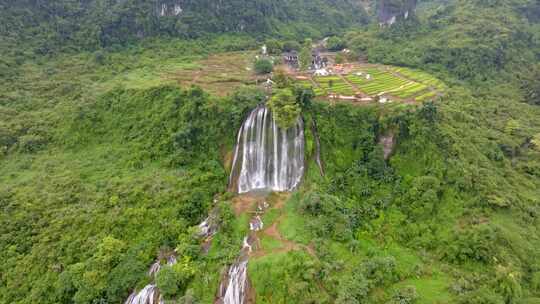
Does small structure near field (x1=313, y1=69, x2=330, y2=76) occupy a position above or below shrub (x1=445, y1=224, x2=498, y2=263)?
above

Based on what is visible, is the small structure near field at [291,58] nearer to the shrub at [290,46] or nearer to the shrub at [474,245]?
the shrub at [290,46]

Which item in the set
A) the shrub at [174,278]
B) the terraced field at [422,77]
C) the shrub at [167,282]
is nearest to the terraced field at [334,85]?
the terraced field at [422,77]

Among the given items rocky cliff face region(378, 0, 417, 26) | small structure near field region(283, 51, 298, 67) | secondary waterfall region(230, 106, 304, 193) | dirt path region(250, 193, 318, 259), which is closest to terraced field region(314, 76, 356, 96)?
small structure near field region(283, 51, 298, 67)

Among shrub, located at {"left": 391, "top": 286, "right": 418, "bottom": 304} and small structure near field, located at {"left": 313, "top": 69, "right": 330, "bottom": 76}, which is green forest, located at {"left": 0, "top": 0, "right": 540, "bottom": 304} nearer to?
shrub, located at {"left": 391, "top": 286, "right": 418, "bottom": 304}

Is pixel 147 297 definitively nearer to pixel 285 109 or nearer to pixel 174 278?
pixel 174 278

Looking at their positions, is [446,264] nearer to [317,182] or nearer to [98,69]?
[317,182]
